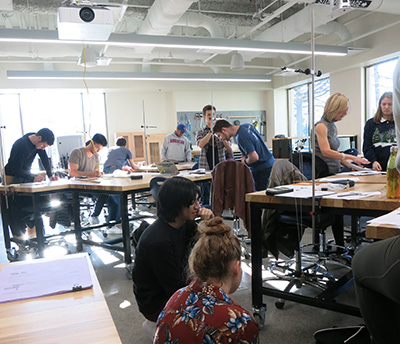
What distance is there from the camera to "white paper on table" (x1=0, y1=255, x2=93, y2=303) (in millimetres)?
925

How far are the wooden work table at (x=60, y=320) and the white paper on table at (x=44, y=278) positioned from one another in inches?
1.1

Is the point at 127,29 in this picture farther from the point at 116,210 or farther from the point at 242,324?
the point at 242,324

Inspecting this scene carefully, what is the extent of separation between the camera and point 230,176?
118 inches

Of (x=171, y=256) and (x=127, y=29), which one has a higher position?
(x=127, y=29)

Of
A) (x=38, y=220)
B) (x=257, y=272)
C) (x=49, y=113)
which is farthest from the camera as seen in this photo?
(x=49, y=113)

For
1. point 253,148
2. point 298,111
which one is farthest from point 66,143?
point 298,111

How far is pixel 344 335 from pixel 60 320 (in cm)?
152

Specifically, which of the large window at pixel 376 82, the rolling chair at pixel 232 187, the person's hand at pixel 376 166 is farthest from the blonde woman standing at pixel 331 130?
the large window at pixel 376 82

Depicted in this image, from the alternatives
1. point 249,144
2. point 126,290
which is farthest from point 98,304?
point 249,144

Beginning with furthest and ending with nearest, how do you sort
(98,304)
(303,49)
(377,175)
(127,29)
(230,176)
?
1. (127,29)
2. (303,49)
3. (230,176)
4. (377,175)
5. (98,304)

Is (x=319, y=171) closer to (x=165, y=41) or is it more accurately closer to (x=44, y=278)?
(x=44, y=278)

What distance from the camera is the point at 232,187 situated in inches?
118

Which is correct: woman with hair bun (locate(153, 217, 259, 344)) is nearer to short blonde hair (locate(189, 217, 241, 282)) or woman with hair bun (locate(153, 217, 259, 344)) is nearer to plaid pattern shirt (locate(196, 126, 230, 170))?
short blonde hair (locate(189, 217, 241, 282))

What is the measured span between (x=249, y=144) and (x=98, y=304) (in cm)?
264
